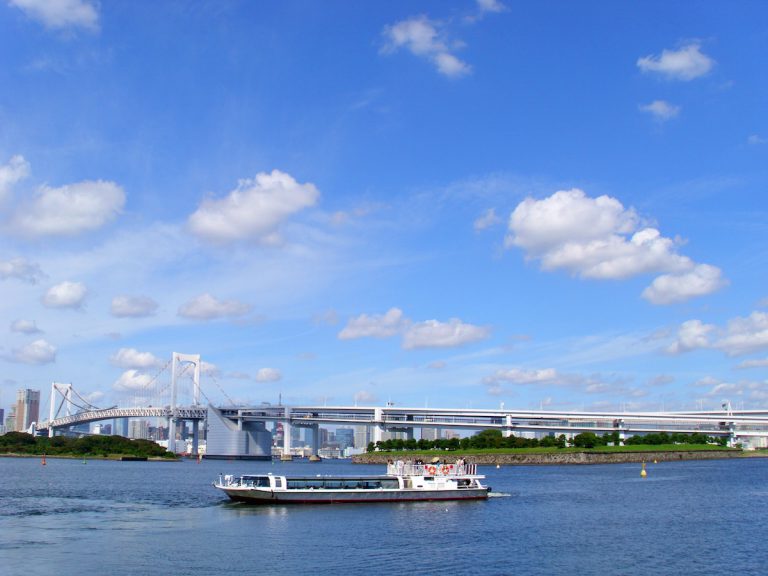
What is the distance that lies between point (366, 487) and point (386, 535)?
15.9 metres

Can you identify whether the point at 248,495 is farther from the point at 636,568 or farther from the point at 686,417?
the point at 686,417

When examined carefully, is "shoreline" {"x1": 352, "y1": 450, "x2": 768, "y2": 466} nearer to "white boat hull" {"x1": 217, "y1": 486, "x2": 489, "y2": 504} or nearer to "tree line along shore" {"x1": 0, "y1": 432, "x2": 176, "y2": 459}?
"tree line along shore" {"x1": 0, "y1": 432, "x2": 176, "y2": 459}

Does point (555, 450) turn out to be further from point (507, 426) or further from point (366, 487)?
point (366, 487)

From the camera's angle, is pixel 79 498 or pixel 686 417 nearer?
pixel 79 498

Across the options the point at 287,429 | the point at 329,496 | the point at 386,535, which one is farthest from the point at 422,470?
the point at 287,429

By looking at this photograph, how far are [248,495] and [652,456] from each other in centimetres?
9540

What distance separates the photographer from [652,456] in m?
129

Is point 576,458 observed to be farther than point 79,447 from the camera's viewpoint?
No

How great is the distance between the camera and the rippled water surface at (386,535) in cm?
2980

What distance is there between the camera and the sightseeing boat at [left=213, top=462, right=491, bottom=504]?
1996 inches

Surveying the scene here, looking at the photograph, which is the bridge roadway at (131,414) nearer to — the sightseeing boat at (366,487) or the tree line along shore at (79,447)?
the tree line along shore at (79,447)

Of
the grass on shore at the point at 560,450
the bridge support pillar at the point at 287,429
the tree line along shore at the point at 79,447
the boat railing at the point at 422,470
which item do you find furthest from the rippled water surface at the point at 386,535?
the bridge support pillar at the point at 287,429

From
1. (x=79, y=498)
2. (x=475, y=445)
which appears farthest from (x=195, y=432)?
(x=79, y=498)

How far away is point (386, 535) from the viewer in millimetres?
37562
